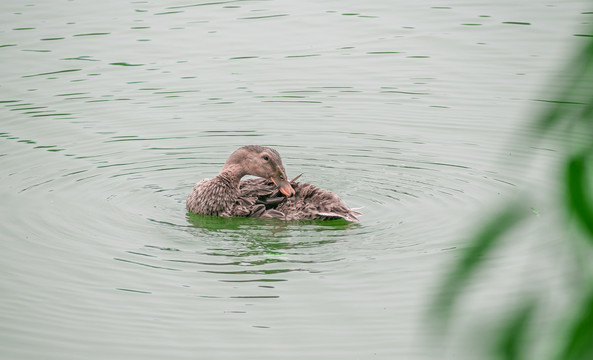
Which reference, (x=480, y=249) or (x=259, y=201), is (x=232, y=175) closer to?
(x=259, y=201)

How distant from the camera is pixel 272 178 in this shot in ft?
30.0

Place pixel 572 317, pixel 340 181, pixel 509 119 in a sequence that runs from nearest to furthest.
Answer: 1. pixel 572 317
2. pixel 340 181
3. pixel 509 119

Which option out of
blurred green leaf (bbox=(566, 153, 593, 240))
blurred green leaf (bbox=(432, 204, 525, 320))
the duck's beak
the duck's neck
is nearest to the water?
blurred green leaf (bbox=(432, 204, 525, 320))

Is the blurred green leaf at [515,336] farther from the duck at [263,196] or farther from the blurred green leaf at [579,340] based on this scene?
the duck at [263,196]

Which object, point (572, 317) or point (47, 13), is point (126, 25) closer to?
point (47, 13)

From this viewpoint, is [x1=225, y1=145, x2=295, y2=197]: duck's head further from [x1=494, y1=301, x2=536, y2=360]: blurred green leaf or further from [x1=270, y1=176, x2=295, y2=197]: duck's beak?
[x1=494, y1=301, x2=536, y2=360]: blurred green leaf

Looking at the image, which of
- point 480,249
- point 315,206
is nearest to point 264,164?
point 315,206

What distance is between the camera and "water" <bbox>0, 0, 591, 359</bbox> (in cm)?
625

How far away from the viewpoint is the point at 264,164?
9141mm

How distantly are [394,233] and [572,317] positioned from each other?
24.4 feet

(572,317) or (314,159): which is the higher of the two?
(572,317)

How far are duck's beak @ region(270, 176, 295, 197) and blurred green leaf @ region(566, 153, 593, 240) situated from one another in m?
8.07

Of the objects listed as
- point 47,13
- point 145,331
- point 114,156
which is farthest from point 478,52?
point 145,331

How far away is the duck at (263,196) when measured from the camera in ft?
28.1
